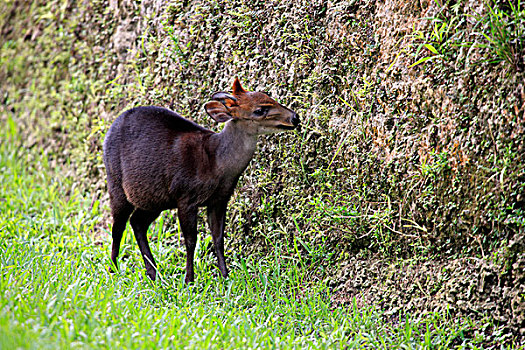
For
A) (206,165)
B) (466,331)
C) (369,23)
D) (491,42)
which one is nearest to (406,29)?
(369,23)

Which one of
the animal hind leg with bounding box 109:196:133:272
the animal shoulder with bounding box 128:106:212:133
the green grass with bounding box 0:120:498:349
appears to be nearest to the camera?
the green grass with bounding box 0:120:498:349

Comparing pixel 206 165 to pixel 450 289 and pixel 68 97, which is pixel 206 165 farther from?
pixel 68 97

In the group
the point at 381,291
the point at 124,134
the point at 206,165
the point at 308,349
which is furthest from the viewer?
the point at 124,134

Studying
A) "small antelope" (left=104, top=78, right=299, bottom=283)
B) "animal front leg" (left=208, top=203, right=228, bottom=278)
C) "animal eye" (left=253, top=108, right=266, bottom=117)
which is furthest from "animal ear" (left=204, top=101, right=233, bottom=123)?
"animal front leg" (left=208, top=203, right=228, bottom=278)

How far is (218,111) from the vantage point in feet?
18.2

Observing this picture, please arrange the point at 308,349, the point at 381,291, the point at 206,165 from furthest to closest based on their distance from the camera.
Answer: the point at 206,165
the point at 381,291
the point at 308,349

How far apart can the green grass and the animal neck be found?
1.01 meters

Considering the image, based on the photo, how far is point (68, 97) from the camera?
9.17 m

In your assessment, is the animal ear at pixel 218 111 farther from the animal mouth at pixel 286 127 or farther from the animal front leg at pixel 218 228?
the animal front leg at pixel 218 228

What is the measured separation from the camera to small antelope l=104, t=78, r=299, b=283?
18.0ft

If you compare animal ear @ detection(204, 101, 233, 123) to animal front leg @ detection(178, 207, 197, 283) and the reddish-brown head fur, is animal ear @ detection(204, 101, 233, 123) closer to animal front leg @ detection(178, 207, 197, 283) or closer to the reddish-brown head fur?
the reddish-brown head fur

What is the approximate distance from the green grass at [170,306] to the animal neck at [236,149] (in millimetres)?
1005

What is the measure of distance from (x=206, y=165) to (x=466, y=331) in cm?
257

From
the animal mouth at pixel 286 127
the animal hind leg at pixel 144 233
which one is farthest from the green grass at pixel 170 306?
the animal mouth at pixel 286 127
